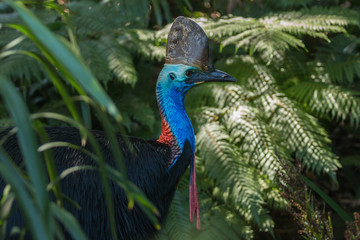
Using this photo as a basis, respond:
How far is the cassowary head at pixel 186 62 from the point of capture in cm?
190

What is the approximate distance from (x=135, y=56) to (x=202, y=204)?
110cm

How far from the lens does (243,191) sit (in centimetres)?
233

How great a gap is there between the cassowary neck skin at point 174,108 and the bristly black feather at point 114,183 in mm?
28

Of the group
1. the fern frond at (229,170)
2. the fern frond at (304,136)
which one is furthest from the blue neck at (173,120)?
the fern frond at (304,136)

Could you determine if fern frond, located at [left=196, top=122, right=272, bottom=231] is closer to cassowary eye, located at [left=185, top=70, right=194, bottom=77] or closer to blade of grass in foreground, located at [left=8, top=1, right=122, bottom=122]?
cassowary eye, located at [left=185, top=70, right=194, bottom=77]

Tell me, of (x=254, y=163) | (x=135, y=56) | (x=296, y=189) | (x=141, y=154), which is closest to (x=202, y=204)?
(x=254, y=163)

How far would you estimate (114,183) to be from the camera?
1763 millimetres

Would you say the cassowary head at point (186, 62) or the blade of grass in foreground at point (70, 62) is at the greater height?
the blade of grass in foreground at point (70, 62)

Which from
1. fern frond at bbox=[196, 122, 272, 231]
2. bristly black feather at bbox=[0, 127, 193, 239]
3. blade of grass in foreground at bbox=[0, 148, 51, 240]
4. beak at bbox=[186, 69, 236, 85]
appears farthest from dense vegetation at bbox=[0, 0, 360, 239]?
blade of grass in foreground at bbox=[0, 148, 51, 240]

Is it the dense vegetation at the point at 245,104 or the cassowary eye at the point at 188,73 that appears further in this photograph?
the dense vegetation at the point at 245,104

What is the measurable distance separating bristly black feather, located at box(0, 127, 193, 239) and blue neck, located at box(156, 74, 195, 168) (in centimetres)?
2

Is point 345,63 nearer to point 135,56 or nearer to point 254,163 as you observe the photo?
point 254,163

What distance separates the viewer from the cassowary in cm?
175

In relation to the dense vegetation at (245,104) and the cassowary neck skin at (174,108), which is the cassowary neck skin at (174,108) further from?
the dense vegetation at (245,104)
